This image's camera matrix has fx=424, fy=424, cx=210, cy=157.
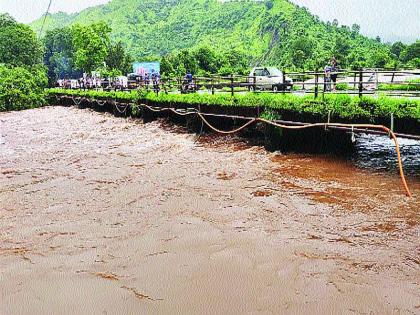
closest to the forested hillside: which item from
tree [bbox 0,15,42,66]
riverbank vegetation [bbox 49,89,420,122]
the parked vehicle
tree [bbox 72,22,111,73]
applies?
tree [bbox 72,22,111,73]

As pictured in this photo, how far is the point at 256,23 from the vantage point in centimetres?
9981

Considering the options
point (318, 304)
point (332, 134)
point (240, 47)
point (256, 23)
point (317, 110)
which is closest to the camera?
point (318, 304)

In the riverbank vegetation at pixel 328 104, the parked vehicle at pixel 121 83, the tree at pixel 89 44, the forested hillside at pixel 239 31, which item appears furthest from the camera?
the forested hillside at pixel 239 31

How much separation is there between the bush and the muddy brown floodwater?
31.5 m

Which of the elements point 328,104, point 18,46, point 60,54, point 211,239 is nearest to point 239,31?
point 60,54

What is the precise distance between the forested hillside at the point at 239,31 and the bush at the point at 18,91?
26450 millimetres

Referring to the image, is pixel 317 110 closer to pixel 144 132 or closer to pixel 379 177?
pixel 379 177

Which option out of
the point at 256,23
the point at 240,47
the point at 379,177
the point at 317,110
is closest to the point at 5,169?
the point at 317,110

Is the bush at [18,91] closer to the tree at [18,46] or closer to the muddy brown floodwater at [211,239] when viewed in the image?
the tree at [18,46]

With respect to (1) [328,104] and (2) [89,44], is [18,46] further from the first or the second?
(1) [328,104]

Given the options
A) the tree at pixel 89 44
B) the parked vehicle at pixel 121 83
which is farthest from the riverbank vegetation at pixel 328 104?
the tree at pixel 89 44

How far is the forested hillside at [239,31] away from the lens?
60.3 metres

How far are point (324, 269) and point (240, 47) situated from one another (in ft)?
292

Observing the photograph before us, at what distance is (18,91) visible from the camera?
41.4m
